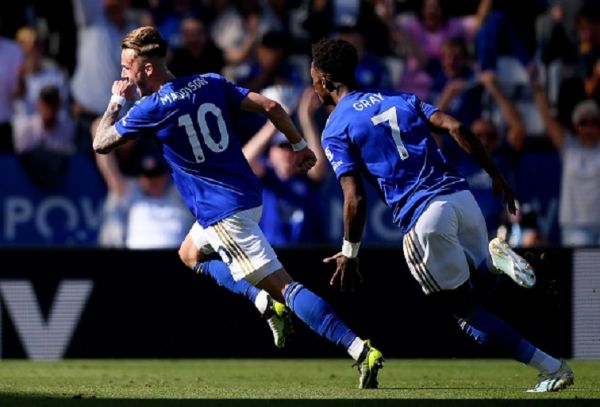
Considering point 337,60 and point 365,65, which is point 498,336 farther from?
point 365,65

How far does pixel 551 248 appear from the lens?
1111cm

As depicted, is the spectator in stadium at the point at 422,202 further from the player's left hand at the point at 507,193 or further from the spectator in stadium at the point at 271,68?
the spectator in stadium at the point at 271,68

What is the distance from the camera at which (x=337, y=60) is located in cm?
760

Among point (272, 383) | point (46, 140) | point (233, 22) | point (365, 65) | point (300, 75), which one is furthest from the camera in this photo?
point (233, 22)

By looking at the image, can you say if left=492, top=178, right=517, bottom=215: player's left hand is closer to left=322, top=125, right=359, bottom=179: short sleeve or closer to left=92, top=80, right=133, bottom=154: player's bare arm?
left=322, top=125, right=359, bottom=179: short sleeve

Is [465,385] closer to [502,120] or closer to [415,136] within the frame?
[415,136]

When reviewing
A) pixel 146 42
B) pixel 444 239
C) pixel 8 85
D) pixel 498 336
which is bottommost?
pixel 8 85

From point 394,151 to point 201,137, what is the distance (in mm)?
1280

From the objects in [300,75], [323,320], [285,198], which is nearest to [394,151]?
[323,320]

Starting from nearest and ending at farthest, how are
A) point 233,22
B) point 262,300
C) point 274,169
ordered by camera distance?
point 262,300 → point 274,169 → point 233,22

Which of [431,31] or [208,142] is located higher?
[208,142]

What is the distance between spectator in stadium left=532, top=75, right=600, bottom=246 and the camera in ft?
42.2

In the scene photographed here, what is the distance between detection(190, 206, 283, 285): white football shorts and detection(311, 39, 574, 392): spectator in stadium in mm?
626
